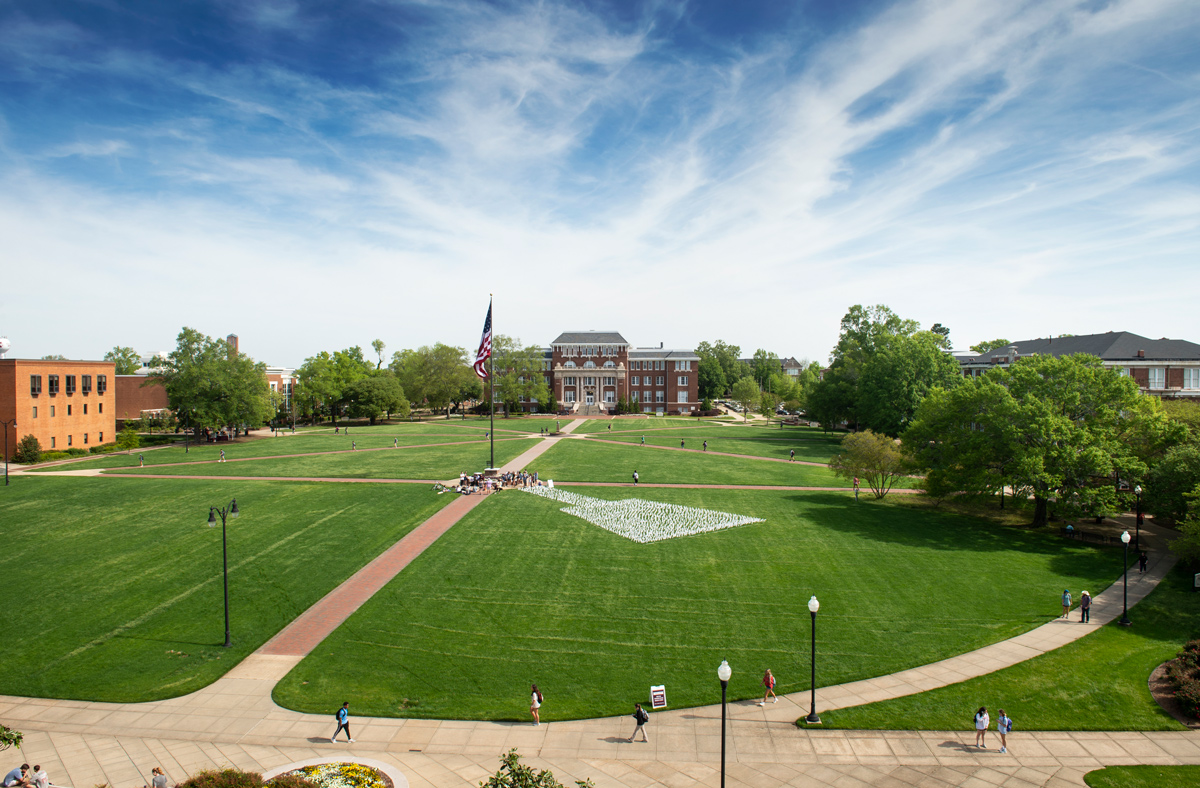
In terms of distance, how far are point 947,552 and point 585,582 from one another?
19010 mm

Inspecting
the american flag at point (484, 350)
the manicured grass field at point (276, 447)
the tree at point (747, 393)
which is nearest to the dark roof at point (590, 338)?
the tree at point (747, 393)

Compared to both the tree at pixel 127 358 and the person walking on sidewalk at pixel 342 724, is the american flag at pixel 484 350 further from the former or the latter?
the tree at pixel 127 358

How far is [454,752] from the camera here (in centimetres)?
1515

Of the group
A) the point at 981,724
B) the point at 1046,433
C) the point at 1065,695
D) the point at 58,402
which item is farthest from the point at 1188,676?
the point at 58,402

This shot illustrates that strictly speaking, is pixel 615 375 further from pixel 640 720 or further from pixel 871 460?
pixel 640 720

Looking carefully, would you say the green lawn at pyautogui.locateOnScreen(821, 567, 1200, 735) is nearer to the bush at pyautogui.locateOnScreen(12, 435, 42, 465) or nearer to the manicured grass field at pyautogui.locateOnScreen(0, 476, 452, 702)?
the manicured grass field at pyautogui.locateOnScreen(0, 476, 452, 702)

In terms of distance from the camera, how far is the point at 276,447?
66.1m

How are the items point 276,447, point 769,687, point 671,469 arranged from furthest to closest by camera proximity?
point 276,447 → point 671,469 → point 769,687

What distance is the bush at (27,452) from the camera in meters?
53.8

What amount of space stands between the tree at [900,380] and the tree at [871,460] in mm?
24198

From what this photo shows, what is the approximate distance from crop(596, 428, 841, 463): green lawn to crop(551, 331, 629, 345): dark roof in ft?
126

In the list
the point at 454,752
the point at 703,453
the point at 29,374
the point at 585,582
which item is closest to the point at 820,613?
the point at 585,582

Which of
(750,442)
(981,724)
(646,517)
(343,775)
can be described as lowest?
(343,775)

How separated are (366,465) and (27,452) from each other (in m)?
30.9
